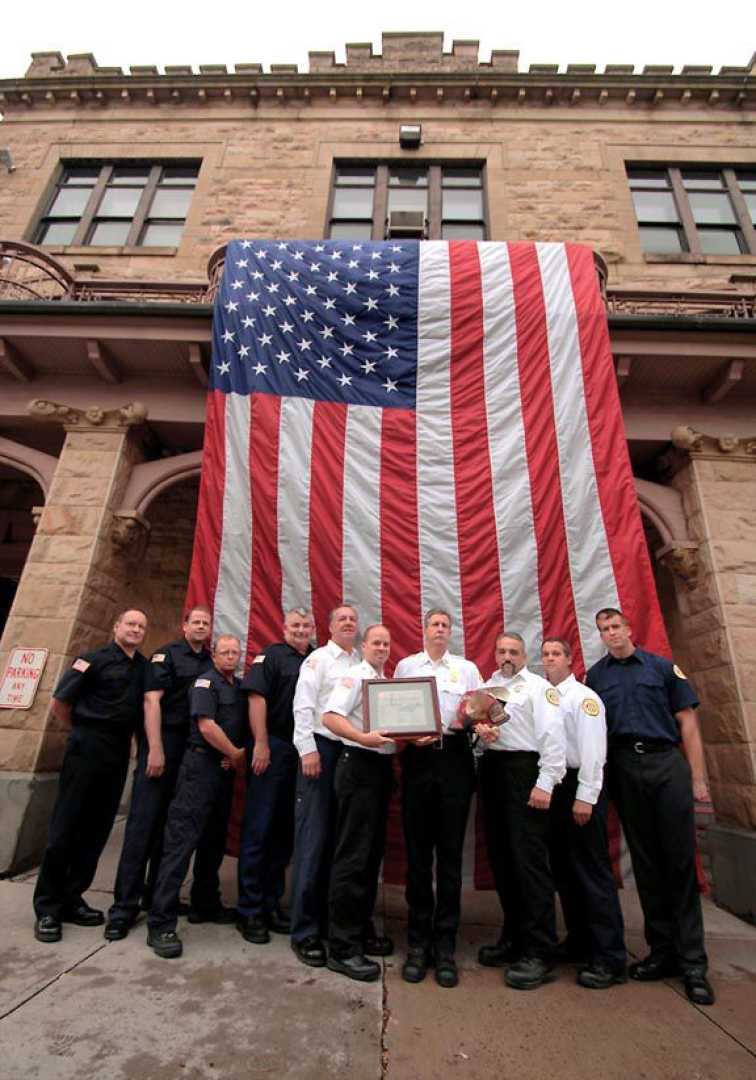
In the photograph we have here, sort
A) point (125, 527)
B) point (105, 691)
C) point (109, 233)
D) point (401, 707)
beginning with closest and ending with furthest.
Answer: point (401, 707) < point (105, 691) < point (125, 527) < point (109, 233)

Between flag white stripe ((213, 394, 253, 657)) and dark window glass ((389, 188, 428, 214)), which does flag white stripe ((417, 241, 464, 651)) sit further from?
dark window glass ((389, 188, 428, 214))

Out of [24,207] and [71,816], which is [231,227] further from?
[71,816]

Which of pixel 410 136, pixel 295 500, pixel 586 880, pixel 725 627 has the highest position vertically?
pixel 410 136

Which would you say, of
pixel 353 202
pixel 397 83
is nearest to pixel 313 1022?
pixel 353 202

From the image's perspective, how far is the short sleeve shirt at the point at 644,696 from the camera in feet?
11.9

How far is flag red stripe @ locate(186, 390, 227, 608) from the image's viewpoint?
210 inches

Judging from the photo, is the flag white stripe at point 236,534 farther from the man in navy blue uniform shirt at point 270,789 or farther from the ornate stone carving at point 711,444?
the ornate stone carving at point 711,444

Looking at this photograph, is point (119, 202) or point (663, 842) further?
point (119, 202)

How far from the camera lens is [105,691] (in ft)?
13.1

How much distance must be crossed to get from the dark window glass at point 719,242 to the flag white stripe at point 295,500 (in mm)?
7393

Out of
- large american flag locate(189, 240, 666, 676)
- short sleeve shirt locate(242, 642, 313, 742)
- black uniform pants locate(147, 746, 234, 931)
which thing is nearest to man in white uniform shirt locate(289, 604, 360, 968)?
short sleeve shirt locate(242, 642, 313, 742)

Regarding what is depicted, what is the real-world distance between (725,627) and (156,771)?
5.39 m

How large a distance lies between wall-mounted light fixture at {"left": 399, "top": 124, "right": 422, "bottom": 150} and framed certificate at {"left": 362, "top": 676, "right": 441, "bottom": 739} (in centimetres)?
1024

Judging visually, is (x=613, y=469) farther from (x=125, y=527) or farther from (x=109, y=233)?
(x=109, y=233)
